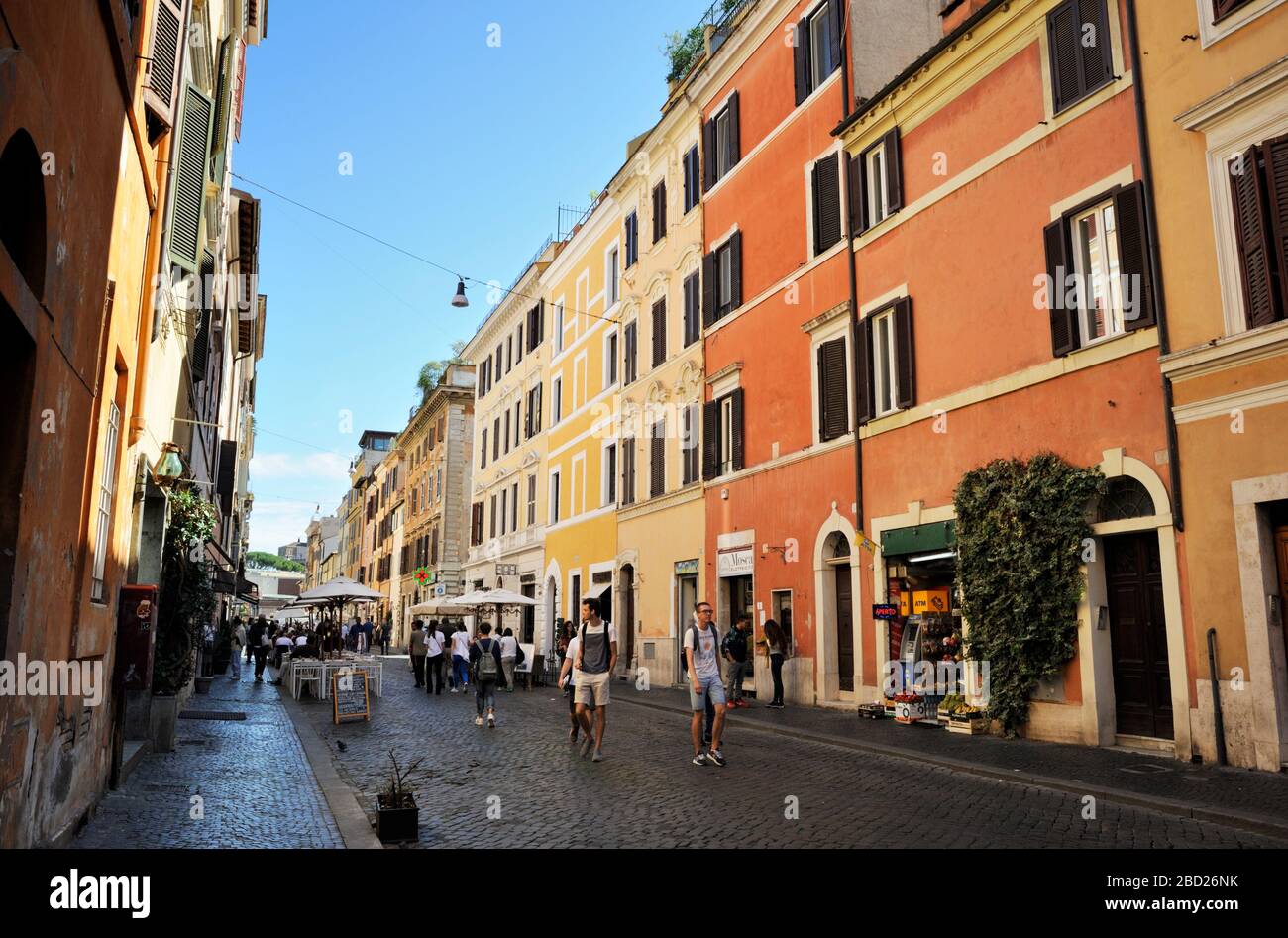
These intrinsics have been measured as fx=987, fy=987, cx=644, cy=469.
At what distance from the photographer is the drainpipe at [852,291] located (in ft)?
57.3

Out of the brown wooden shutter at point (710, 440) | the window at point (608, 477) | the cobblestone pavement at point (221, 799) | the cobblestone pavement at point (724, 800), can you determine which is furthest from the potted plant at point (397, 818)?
the window at point (608, 477)

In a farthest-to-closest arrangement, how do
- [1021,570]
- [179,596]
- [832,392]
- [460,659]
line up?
[460,659] < [832,392] < [1021,570] < [179,596]

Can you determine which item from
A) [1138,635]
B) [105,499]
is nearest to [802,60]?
[1138,635]

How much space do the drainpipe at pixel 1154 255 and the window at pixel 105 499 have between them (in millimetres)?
10966

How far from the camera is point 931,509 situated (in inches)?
611

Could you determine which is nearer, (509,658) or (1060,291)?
(1060,291)

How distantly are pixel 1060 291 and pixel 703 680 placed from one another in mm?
7127

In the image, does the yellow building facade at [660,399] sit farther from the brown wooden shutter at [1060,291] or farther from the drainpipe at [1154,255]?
the drainpipe at [1154,255]

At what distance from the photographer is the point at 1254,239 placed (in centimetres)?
1062

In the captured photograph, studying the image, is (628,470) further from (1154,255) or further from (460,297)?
(1154,255)

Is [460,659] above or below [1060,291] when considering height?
below

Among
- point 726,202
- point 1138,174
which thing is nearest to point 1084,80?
point 1138,174

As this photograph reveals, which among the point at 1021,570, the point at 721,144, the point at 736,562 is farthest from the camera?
the point at 721,144

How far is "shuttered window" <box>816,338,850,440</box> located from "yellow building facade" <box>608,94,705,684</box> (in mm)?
5529
